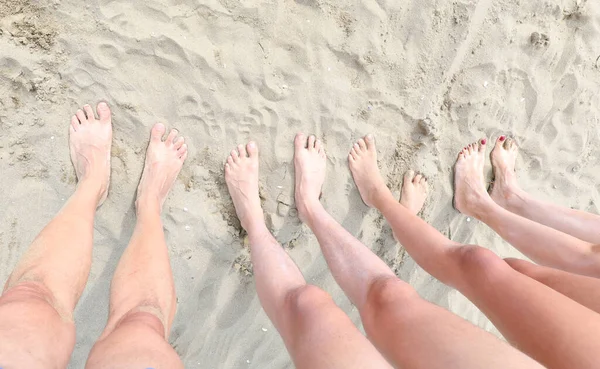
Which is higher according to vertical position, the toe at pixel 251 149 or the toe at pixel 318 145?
the toe at pixel 318 145

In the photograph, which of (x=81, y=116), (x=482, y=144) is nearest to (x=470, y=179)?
(x=482, y=144)

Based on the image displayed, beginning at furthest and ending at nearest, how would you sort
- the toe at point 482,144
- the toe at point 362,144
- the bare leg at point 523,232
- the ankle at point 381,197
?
the toe at point 482,144, the toe at point 362,144, the ankle at point 381,197, the bare leg at point 523,232

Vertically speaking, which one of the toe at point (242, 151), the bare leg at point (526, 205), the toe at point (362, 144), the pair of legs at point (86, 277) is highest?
the bare leg at point (526, 205)

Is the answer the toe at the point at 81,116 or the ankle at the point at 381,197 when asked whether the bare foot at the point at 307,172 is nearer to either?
the ankle at the point at 381,197

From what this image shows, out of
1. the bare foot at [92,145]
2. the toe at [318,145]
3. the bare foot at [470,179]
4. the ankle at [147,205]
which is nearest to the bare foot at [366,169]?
the toe at [318,145]

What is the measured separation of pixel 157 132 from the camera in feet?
6.35

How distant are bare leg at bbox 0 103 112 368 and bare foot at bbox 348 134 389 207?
1.15m

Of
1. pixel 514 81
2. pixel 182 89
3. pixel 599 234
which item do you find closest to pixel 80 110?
pixel 182 89

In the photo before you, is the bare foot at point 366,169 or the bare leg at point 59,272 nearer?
the bare leg at point 59,272

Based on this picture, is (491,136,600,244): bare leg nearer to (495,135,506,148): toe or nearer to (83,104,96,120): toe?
(495,135,506,148): toe

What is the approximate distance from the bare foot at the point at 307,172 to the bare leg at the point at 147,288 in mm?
536

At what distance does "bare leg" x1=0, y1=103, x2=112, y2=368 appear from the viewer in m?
1.00

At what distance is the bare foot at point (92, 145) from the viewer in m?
1.81

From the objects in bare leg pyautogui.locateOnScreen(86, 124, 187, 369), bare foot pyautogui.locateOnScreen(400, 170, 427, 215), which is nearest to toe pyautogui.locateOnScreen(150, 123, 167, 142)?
bare leg pyautogui.locateOnScreen(86, 124, 187, 369)
